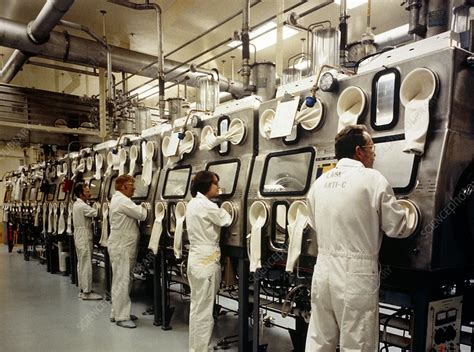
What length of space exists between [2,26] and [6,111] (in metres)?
2.09

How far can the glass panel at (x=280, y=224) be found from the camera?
2334 mm

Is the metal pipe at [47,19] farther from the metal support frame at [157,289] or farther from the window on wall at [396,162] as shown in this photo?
the window on wall at [396,162]

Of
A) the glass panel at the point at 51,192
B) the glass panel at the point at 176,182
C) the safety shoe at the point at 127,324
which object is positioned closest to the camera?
the glass panel at the point at 176,182

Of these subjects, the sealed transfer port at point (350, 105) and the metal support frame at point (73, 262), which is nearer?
the sealed transfer port at point (350, 105)

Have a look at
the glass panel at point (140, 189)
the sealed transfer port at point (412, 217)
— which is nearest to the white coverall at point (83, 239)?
the glass panel at point (140, 189)

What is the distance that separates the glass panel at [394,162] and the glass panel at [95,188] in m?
4.16

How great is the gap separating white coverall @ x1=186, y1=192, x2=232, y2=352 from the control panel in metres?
1.42

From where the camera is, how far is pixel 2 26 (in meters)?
4.66

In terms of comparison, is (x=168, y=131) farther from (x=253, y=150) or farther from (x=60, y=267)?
(x=60, y=267)

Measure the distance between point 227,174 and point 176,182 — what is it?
2.62 ft

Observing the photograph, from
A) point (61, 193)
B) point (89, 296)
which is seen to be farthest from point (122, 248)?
point (61, 193)

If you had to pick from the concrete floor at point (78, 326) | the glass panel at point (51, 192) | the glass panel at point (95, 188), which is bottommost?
the concrete floor at point (78, 326)

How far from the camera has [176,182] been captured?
358 cm

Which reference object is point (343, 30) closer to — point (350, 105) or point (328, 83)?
point (328, 83)
